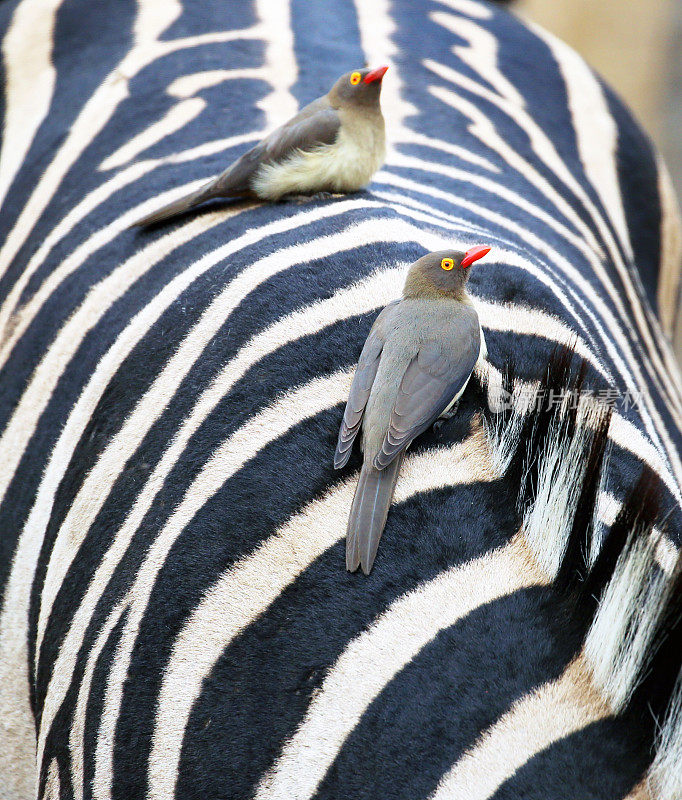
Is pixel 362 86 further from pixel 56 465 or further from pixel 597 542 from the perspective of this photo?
pixel 597 542

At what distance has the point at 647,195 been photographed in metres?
2.41

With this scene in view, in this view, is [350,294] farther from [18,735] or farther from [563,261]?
[18,735]

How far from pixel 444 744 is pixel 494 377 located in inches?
17.5

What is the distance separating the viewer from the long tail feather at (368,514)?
3.27ft

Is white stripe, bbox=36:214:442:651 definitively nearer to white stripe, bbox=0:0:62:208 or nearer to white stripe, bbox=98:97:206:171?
white stripe, bbox=98:97:206:171

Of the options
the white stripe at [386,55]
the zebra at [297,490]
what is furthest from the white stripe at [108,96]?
the white stripe at [386,55]

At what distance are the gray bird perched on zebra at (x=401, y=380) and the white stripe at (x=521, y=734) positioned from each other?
210mm

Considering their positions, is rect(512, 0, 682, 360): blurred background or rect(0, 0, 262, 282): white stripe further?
rect(512, 0, 682, 360): blurred background

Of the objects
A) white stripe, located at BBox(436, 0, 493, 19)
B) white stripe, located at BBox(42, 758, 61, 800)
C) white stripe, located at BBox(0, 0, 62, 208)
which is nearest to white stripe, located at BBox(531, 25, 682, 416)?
white stripe, located at BBox(436, 0, 493, 19)

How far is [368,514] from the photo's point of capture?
3.30ft

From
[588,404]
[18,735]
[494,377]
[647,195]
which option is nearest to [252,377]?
[494,377]

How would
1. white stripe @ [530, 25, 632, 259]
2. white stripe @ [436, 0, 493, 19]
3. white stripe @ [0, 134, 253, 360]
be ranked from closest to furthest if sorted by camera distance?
white stripe @ [0, 134, 253, 360] → white stripe @ [530, 25, 632, 259] → white stripe @ [436, 0, 493, 19]

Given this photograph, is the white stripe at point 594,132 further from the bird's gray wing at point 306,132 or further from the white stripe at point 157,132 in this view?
the white stripe at point 157,132

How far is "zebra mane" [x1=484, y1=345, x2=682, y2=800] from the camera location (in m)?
0.90
